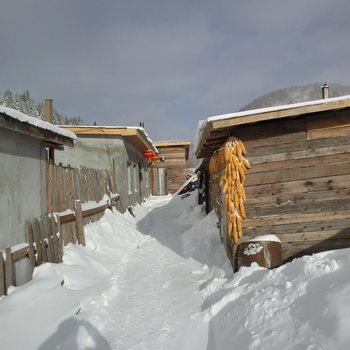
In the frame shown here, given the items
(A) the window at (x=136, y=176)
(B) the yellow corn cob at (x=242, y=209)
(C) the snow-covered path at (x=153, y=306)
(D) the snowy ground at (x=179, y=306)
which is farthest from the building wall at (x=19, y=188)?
(A) the window at (x=136, y=176)

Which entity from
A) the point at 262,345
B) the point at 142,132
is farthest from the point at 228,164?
the point at 142,132

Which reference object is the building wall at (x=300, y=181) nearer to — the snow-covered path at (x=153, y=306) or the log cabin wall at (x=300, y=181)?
the log cabin wall at (x=300, y=181)

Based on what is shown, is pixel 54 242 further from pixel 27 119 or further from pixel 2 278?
pixel 27 119

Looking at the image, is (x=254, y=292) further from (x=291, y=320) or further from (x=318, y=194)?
(x=318, y=194)

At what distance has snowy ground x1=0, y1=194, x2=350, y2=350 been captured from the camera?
11.0 ft

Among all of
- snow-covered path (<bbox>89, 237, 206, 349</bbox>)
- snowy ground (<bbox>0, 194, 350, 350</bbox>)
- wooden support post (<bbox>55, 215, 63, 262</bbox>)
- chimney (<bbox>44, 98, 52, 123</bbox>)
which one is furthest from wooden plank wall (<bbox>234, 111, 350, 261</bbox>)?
chimney (<bbox>44, 98, 52, 123</bbox>)

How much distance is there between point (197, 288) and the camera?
5.86 meters

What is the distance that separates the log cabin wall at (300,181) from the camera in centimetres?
610

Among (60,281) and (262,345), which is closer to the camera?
(262,345)

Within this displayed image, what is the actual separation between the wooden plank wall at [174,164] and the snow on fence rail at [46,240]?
19.1 m

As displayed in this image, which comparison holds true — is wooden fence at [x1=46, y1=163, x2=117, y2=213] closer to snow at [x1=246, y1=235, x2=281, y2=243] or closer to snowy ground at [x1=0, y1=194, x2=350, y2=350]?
snowy ground at [x1=0, y1=194, x2=350, y2=350]

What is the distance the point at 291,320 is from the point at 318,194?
3.30 metres

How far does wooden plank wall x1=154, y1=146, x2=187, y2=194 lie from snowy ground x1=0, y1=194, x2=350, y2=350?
2036cm

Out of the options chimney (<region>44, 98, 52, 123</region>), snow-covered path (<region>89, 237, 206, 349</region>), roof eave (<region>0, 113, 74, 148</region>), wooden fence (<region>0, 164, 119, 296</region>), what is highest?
chimney (<region>44, 98, 52, 123</region>)
